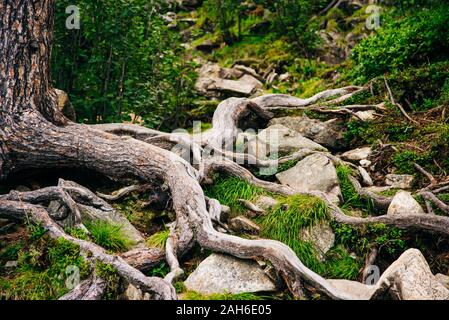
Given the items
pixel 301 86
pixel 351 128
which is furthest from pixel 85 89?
pixel 301 86

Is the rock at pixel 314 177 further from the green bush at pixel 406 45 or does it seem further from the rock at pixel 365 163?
the green bush at pixel 406 45

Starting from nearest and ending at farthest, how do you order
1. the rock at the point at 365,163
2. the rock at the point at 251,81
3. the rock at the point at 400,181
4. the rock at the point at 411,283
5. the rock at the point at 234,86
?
the rock at the point at 411,283 < the rock at the point at 400,181 < the rock at the point at 365,163 < the rock at the point at 234,86 < the rock at the point at 251,81

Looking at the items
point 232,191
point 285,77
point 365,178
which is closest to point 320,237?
point 232,191

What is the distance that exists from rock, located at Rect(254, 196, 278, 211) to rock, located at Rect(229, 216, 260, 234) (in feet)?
1.02

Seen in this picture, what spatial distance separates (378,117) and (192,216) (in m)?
4.37

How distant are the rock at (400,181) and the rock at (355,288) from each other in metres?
2.31

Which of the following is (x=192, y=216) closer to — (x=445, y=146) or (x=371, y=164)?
(x=371, y=164)

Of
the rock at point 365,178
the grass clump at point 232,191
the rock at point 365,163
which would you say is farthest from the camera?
the rock at point 365,163

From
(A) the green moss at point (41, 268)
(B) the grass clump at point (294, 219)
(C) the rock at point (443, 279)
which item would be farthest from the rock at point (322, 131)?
(A) the green moss at point (41, 268)

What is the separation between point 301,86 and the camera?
11750 mm

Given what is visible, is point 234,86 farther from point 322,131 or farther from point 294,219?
point 294,219

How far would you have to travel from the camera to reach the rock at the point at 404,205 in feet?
17.9

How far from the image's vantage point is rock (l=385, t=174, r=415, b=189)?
639 centimetres

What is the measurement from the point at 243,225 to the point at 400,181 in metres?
2.54
